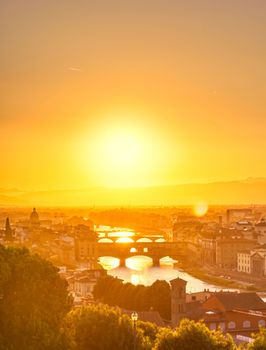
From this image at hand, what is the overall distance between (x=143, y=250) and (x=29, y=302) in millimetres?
31792

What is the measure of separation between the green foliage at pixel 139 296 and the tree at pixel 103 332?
22.2 feet

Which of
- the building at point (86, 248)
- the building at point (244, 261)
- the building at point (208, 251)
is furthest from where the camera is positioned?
the building at point (86, 248)

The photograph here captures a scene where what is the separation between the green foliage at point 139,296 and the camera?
16.8 meters

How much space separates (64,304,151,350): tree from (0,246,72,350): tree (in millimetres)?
938

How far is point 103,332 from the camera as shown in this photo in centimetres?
948

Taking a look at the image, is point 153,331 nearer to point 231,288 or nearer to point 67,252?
point 231,288

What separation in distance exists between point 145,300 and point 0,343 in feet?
31.1

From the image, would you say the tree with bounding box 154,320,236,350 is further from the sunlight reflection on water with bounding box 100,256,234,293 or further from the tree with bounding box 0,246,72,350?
the sunlight reflection on water with bounding box 100,256,234,293

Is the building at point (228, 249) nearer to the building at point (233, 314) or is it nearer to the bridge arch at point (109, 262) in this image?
the bridge arch at point (109, 262)

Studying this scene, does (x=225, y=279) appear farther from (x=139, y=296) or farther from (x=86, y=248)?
(x=139, y=296)

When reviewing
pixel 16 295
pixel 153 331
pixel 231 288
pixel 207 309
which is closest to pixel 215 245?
pixel 231 288

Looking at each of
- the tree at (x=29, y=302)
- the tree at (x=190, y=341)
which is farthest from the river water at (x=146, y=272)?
the tree at (x=29, y=302)

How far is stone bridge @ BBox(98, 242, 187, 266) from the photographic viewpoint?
3881 centimetres

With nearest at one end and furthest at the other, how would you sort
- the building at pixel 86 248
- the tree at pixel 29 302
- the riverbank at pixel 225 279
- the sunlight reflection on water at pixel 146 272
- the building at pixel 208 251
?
the tree at pixel 29 302, the sunlight reflection on water at pixel 146 272, the riverbank at pixel 225 279, the building at pixel 208 251, the building at pixel 86 248
